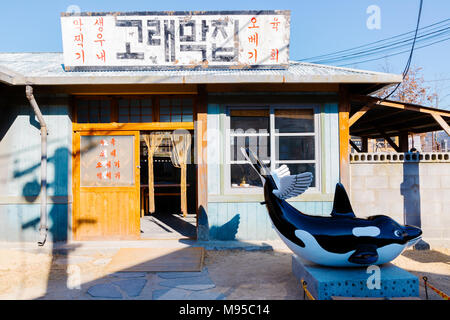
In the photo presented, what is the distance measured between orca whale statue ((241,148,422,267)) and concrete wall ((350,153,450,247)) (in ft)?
7.72

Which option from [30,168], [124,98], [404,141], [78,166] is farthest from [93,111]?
[404,141]

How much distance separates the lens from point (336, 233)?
12.1ft

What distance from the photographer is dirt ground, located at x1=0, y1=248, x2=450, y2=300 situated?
13.2 ft

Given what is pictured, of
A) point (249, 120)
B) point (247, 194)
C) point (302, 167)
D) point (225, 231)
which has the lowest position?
point (225, 231)

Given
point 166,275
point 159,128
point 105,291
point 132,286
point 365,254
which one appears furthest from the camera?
point 159,128

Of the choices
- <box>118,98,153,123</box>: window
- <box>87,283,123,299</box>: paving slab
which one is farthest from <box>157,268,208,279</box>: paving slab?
<box>118,98,153,123</box>: window

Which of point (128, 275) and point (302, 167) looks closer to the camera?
point (128, 275)

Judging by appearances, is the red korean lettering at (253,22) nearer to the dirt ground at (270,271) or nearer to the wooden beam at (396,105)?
the wooden beam at (396,105)

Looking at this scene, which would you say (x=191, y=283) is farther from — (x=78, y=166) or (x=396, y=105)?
(x=396, y=105)

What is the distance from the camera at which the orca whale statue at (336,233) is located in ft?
12.0

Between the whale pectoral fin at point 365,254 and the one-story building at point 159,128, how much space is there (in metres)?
2.39

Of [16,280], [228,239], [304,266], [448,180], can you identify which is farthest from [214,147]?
[448,180]

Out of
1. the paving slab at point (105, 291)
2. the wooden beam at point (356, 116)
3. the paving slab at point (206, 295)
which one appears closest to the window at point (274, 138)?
the wooden beam at point (356, 116)

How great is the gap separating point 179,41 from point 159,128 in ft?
6.33
